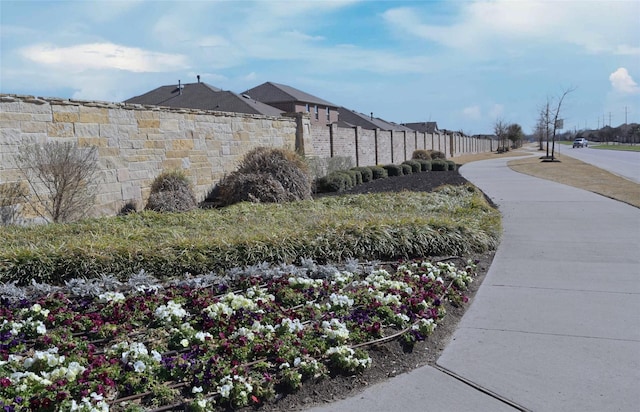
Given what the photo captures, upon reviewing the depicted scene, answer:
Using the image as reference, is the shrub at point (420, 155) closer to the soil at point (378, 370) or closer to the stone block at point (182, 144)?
the stone block at point (182, 144)

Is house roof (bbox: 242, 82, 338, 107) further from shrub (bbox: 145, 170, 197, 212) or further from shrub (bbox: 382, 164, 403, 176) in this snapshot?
shrub (bbox: 145, 170, 197, 212)

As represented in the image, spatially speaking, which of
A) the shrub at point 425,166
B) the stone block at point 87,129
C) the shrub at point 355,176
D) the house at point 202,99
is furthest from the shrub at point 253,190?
the house at point 202,99

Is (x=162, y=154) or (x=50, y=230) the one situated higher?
(x=162, y=154)

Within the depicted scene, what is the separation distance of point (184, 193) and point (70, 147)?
2.79 meters

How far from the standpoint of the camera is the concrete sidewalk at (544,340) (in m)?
3.50

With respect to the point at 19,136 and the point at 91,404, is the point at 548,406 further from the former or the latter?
the point at 19,136

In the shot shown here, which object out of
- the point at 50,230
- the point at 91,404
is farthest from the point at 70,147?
the point at 91,404

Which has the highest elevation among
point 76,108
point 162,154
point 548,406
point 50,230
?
A: point 76,108

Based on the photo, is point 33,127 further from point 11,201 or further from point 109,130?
point 109,130

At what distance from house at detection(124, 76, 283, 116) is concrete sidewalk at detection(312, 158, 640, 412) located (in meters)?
29.9

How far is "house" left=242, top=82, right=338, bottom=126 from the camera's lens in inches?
1877

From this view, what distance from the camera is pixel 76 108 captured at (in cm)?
1040

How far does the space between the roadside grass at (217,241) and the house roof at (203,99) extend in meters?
27.3

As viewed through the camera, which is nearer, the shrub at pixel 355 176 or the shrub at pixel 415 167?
the shrub at pixel 355 176
